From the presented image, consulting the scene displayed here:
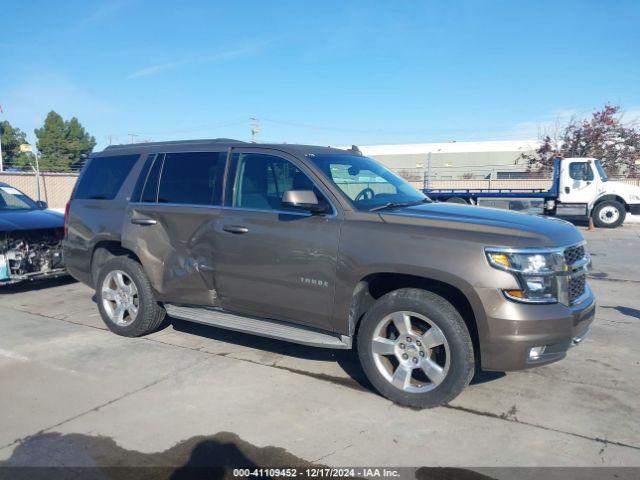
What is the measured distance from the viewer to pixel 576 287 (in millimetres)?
3904

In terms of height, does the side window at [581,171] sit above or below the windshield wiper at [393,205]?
above

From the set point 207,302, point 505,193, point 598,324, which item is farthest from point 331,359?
point 505,193

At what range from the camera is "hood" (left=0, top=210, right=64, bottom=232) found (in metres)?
7.40

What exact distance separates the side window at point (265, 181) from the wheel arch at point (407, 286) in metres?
0.97

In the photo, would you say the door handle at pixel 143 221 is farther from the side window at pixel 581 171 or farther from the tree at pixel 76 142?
the tree at pixel 76 142

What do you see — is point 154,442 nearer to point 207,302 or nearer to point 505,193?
point 207,302

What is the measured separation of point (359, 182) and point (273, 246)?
3.31 ft

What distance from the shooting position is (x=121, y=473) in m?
3.12

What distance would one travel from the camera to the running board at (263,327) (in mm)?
4254

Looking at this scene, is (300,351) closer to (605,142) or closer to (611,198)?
(611,198)

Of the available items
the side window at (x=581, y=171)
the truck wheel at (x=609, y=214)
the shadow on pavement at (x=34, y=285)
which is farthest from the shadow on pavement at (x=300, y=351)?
the truck wheel at (x=609, y=214)

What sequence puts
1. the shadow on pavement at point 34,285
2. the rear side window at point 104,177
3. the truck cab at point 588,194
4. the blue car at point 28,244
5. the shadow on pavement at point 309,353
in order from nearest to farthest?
the shadow on pavement at point 309,353
the rear side window at point 104,177
the blue car at point 28,244
the shadow on pavement at point 34,285
the truck cab at point 588,194

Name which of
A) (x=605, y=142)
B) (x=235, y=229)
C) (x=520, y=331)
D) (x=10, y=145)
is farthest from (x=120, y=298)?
(x=10, y=145)

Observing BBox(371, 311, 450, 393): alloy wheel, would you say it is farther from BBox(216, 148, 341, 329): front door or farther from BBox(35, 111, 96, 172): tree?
BBox(35, 111, 96, 172): tree
